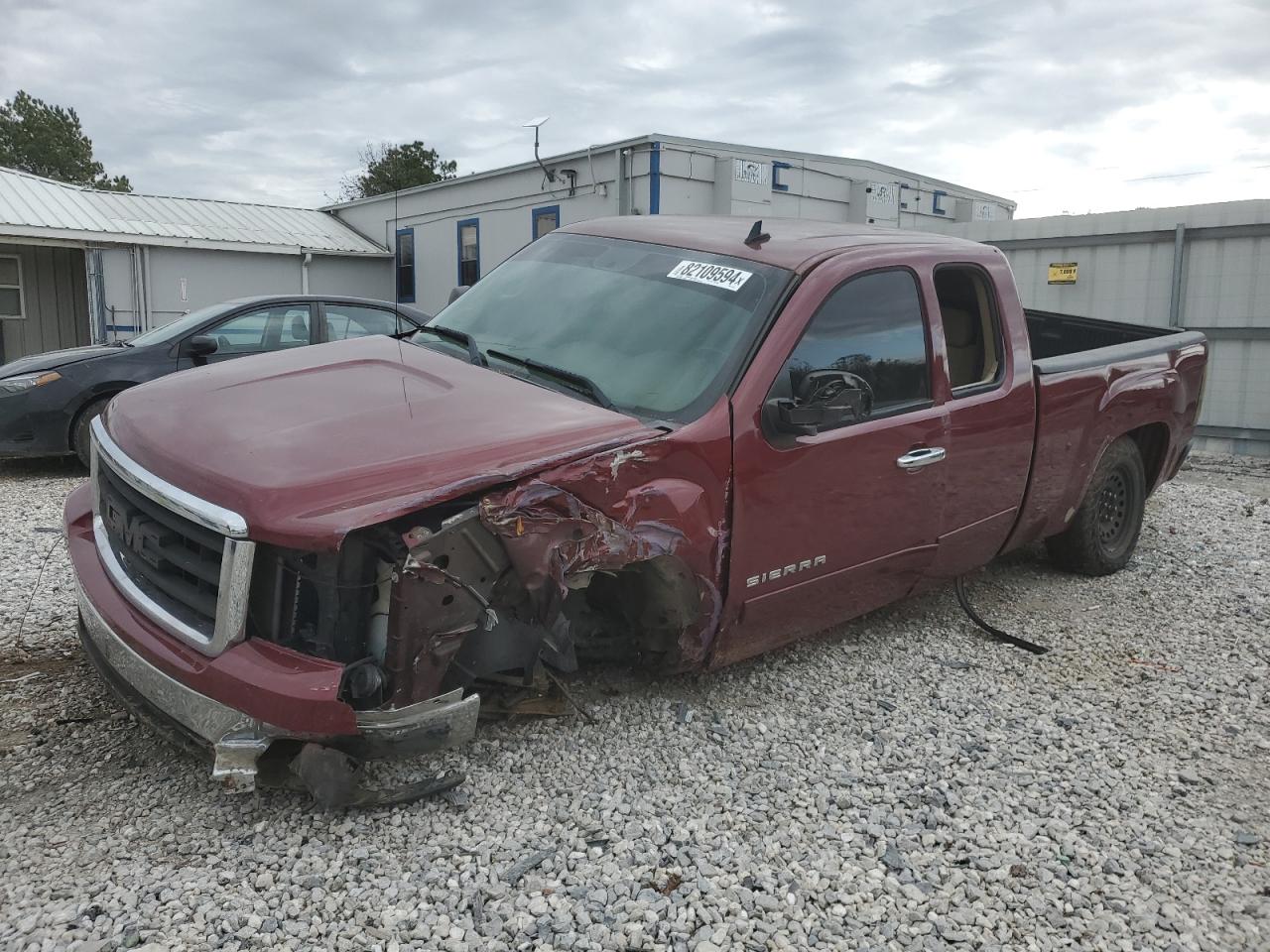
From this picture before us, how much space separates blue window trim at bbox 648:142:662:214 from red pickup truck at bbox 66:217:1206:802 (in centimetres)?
1061

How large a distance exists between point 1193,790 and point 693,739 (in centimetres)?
177

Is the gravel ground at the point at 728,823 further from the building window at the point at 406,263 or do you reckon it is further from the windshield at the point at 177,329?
the building window at the point at 406,263

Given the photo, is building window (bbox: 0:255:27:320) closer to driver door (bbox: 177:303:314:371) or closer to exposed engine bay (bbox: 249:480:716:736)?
driver door (bbox: 177:303:314:371)

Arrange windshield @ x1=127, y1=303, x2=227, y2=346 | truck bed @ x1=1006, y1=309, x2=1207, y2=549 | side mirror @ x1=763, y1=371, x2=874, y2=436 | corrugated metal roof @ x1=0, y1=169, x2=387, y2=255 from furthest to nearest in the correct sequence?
corrugated metal roof @ x1=0, y1=169, x2=387, y2=255, windshield @ x1=127, y1=303, x2=227, y2=346, truck bed @ x1=1006, y1=309, x2=1207, y2=549, side mirror @ x1=763, y1=371, x2=874, y2=436

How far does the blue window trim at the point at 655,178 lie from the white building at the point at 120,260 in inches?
366

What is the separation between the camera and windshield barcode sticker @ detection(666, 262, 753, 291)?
12.3 ft

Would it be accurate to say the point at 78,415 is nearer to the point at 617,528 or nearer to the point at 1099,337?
the point at 617,528

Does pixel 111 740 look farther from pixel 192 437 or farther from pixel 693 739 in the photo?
pixel 693 739

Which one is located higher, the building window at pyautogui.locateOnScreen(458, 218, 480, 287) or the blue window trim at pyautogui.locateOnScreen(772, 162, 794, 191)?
the blue window trim at pyautogui.locateOnScreen(772, 162, 794, 191)

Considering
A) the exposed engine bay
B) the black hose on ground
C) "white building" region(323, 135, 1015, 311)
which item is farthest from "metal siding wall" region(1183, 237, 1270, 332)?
the exposed engine bay

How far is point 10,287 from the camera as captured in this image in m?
17.5

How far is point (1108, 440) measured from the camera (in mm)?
5273

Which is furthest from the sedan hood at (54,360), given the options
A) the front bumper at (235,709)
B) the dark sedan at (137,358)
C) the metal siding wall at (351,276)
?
the metal siding wall at (351,276)

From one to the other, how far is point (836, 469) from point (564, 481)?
4.14 feet
